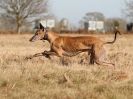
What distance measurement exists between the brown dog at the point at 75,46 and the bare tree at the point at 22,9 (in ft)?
184

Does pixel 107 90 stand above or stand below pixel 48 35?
below

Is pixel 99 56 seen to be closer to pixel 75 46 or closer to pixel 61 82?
pixel 75 46

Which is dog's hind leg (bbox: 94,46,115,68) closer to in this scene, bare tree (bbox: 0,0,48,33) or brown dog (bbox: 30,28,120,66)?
brown dog (bbox: 30,28,120,66)

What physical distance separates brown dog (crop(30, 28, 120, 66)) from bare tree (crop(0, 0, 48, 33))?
184 ft

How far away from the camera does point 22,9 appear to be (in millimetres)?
72312

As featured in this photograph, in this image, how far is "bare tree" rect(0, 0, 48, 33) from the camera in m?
71.9

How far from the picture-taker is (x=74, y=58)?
17047mm

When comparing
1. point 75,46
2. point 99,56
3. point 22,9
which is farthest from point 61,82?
point 22,9

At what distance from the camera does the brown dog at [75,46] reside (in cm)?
1510

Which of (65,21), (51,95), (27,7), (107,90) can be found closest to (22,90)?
(51,95)

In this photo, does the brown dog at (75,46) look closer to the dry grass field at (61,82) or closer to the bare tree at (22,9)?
the dry grass field at (61,82)

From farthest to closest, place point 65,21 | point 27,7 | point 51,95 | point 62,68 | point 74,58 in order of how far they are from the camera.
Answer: point 65,21
point 27,7
point 74,58
point 62,68
point 51,95

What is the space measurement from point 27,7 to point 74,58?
5645 centimetres

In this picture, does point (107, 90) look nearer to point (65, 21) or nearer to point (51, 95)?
point (51, 95)
